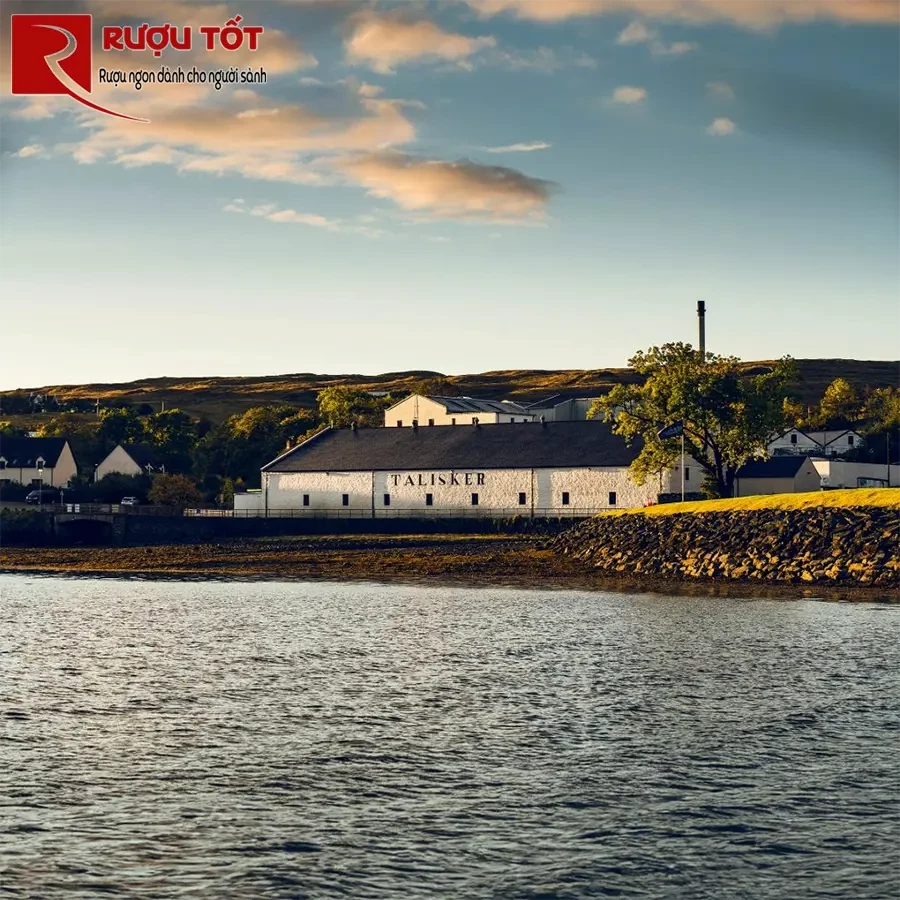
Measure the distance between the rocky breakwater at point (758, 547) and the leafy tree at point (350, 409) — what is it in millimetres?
79714

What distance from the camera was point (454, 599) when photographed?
54688 millimetres

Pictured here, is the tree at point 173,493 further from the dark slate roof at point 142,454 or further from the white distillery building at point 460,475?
the dark slate roof at point 142,454

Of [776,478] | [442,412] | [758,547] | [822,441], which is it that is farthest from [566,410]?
[758,547]

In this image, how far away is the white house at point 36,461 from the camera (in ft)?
515

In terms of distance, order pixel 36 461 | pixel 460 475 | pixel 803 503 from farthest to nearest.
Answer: pixel 36 461, pixel 460 475, pixel 803 503

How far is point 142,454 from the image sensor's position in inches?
6142

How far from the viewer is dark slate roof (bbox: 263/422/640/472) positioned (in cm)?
9788

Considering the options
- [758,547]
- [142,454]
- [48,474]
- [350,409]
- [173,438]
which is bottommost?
[758,547]

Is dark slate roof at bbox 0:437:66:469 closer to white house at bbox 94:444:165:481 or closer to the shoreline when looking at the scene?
white house at bbox 94:444:165:481

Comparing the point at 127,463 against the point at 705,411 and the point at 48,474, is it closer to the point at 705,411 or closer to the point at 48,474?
the point at 48,474

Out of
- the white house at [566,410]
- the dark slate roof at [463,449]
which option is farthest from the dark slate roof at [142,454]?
the dark slate roof at [463,449]

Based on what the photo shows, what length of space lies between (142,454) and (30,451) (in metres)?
14.6

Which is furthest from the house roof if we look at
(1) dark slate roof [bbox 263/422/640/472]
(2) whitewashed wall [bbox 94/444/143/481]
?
(1) dark slate roof [bbox 263/422/640/472]

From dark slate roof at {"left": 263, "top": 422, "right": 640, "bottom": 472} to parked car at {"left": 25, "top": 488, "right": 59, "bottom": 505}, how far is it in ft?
90.3
